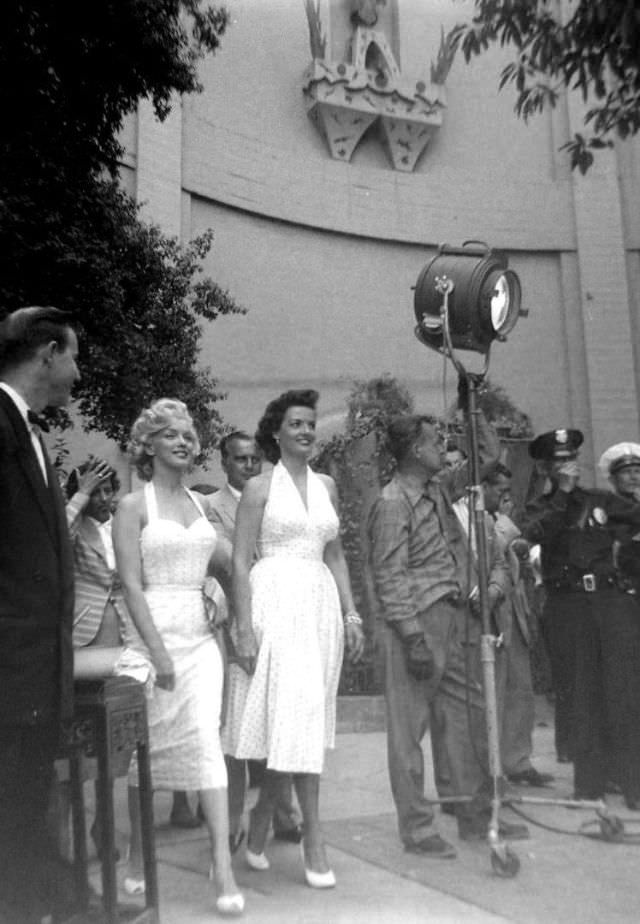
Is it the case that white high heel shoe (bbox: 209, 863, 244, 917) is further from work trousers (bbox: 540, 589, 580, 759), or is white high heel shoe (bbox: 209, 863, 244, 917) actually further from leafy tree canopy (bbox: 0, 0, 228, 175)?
leafy tree canopy (bbox: 0, 0, 228, 175)

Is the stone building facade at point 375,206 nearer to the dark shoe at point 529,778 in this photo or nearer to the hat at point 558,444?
the dark shoe at point 529,778

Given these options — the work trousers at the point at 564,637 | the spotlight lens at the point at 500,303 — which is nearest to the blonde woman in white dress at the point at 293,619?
the spotlight lens at the point at 500,303

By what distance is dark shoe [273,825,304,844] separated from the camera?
436 cm

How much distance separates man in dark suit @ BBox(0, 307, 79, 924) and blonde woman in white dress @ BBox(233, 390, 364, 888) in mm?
1264

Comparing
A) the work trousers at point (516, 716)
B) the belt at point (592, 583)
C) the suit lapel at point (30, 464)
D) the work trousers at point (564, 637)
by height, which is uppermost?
the suit lapel at point (30, 464)

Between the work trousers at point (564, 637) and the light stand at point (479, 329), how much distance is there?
2.34 feet

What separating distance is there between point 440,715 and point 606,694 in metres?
1.07

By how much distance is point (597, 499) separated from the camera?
5.09 m

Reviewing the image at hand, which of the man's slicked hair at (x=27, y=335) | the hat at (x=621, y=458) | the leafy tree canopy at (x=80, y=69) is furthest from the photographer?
the leafy tree canopy at (x=80, y=69)

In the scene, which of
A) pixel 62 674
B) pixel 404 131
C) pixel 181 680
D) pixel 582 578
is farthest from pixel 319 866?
pixel 404 131

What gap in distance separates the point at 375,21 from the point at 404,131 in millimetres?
1681

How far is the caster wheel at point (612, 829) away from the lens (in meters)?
4.26

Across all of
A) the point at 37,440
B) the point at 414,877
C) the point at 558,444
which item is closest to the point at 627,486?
the point at 558,444

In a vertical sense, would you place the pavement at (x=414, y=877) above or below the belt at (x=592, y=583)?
below
